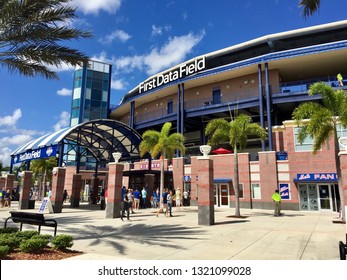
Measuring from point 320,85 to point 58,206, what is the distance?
1936 cm

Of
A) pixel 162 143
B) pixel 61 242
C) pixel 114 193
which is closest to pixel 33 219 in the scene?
pixel 61 242

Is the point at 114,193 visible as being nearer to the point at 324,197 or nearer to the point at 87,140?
the point at 87,140

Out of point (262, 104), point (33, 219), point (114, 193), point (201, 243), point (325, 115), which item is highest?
point (262, 104)

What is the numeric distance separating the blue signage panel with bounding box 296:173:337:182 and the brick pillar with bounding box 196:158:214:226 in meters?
12.8

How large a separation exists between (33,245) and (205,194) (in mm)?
9330

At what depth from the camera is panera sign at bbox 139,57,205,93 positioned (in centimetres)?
3700

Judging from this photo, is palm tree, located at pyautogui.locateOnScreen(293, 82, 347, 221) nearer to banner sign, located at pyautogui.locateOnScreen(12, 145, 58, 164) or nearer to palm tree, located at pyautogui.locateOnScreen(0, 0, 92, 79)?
palm tree, located at pyautogui.locateOnScreen(0, 0, 92, 79)

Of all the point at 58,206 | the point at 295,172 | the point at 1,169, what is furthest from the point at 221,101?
the point at 1,169

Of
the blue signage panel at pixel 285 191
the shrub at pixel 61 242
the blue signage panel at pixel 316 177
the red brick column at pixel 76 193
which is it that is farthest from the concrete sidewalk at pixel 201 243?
the red brick column at pixel 76 193

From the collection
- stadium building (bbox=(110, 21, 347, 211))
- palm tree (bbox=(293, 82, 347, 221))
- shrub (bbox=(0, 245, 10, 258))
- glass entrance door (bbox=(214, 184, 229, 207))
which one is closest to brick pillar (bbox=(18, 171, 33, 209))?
stadium building (bbox=(110, 21, 347, 211))

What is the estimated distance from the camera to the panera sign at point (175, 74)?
121ft

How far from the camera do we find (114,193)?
63.6ft

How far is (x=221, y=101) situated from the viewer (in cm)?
3600

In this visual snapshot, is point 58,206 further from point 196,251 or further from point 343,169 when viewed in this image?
point 343,169
